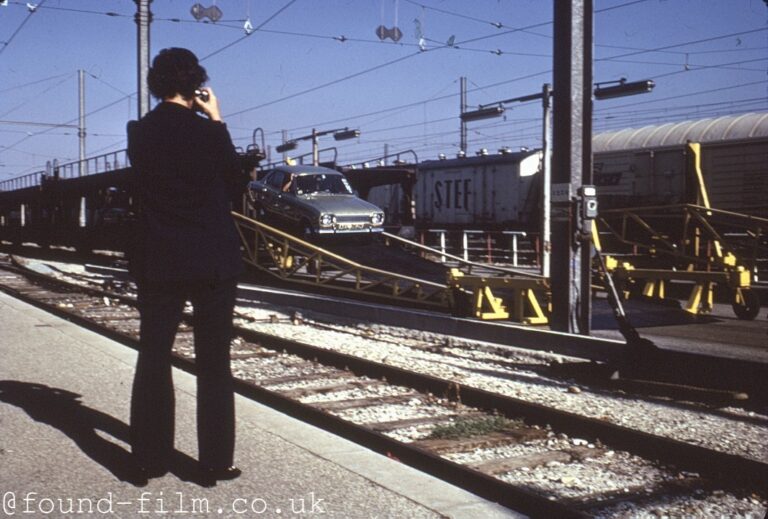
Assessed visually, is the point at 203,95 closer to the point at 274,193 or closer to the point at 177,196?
the point at 177,196

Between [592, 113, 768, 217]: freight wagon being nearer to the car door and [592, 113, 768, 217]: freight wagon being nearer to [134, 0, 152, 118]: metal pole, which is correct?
the car door

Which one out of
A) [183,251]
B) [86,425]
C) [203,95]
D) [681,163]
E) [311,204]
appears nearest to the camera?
[183,251]

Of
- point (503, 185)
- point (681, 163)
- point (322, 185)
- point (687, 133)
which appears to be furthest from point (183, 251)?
point (503, 185)

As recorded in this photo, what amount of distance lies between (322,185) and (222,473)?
14.2 meters

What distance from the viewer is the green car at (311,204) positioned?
16453 mm

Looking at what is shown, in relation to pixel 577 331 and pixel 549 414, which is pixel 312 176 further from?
pixel 549 414

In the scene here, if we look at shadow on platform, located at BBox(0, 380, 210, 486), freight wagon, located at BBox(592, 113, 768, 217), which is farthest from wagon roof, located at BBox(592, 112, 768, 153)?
shadow on platform, located at BBox(0, 380, 210, 486)

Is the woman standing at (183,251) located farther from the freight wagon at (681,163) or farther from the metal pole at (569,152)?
the freight wagon at (681,163)

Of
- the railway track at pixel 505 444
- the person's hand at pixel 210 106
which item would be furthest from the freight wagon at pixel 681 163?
the person's hand at pixel 210 106

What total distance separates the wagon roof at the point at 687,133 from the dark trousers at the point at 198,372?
59.5 feet

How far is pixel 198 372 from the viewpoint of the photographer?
11.9 feet

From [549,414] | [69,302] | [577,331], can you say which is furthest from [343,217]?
[549,414]

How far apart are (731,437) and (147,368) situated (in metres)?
3.64

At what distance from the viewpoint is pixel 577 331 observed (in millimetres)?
9109
